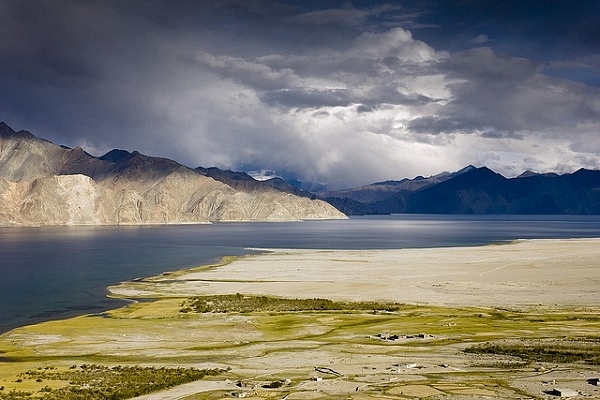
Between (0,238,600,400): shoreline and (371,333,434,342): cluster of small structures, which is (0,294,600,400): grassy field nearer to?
(0,238,600,400): shoreline

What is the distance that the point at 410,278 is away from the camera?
114 m

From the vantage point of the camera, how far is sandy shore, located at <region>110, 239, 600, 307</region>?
92.8m

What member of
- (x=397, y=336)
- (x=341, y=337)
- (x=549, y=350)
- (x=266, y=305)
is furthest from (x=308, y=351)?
(x=266, y=305)

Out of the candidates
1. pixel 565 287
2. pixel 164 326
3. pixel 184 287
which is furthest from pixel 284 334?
pixel 565 287

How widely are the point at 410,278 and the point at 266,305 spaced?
131ft

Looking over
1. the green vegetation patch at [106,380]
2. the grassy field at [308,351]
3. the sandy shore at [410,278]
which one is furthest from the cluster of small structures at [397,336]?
the sandy shore at [410,278]

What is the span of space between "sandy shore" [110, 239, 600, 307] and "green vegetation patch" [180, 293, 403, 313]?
6869 mm

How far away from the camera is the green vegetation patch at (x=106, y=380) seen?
39.9 metres

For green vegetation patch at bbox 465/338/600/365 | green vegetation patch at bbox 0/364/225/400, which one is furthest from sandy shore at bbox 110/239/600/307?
green vegetation patch at bbox 0/364/225/400

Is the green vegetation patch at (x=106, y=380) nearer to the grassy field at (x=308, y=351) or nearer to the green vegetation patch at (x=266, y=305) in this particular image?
the grassy field at (x=308, y=351)

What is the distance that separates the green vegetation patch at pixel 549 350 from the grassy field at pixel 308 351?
9cm

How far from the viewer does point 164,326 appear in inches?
2672

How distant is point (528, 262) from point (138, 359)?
4392 inches

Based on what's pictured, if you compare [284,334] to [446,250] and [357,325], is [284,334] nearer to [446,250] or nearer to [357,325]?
[357,325]
